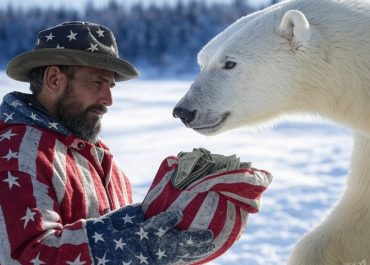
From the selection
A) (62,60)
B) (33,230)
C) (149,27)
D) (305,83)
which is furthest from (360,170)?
(149,27)

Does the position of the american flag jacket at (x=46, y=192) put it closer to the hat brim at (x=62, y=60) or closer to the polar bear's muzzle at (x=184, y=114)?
the hat brim at (x=62, y=60)

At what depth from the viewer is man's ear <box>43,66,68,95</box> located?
8.21 ft

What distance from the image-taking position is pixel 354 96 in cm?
269

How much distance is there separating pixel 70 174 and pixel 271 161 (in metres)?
7.06

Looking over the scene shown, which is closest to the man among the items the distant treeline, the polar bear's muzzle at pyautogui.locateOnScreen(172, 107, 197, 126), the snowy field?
the polar bear's muzzle at pyautogui.locateOnScreen(172, 107, 197, 126)

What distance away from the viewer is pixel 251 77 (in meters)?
2.88

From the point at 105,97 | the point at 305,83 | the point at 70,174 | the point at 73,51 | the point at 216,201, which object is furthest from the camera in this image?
the point at 305,83

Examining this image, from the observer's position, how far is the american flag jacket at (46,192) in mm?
2031

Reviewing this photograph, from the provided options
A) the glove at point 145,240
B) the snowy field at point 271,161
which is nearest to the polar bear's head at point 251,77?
the snowy field at point 271,161

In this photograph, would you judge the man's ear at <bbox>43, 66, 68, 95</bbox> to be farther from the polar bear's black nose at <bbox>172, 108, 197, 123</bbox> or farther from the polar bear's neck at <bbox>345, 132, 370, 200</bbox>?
the polar bear's neck at <bbox>345, 132, 370, 200</bbox>

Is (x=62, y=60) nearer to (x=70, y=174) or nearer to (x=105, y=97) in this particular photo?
(x=105, y=97)

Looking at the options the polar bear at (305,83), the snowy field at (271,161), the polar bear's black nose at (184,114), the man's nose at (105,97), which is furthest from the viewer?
the snowy field at (271,161)

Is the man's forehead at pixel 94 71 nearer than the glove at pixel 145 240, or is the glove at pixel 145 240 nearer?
the glove at pixel 145 240

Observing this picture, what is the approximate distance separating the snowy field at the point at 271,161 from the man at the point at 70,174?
1.05m
